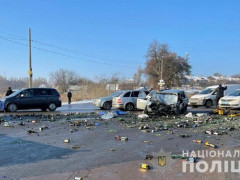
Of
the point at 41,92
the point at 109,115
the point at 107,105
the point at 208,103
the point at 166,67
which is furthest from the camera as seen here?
the point at 166,67

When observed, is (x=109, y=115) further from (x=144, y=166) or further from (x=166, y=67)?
(x=166, y=67)

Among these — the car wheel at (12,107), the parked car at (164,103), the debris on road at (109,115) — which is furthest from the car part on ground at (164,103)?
the car wheel at (12,107)

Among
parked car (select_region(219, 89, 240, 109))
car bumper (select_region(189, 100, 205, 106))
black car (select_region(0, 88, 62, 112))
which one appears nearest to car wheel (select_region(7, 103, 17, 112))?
black car (select_region(0, 88, 62, 112))

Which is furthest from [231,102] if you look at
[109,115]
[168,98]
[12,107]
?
[12,107]

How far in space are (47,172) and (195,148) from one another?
405cm

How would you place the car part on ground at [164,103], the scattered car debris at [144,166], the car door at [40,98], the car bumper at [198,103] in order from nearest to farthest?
the scattered car debris at [144,166] → the car part on ground at [164,103] → the car door at [40,98] → the car bumper at [198,103]

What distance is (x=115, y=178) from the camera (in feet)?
15.4

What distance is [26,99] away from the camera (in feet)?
55.8

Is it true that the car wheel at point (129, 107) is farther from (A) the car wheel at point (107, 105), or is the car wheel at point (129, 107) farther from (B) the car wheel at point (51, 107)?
(B) the car wheel at point (51, 107)

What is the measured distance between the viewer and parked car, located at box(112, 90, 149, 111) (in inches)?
704

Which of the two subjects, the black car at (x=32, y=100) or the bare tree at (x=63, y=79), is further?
the bare tree at (x=63, y=79)

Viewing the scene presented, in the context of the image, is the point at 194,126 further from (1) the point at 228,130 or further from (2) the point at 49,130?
(2) the point at 49,130

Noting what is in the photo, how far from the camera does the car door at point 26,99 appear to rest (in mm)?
16828

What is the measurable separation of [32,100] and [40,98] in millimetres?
578
